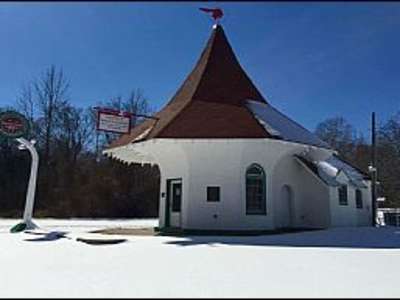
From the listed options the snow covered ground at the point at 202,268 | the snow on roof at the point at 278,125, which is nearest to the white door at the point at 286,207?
the snow on roof at the point at 278,125

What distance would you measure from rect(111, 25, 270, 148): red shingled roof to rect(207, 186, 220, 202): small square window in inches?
100

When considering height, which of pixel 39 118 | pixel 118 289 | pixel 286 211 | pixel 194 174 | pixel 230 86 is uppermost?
pixel 39 118

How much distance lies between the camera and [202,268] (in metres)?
9.26

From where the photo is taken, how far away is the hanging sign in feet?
57.7

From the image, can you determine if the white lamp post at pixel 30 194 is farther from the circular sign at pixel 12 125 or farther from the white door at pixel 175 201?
the white door at pixel 175 201

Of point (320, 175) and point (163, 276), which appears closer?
point (163, 276)

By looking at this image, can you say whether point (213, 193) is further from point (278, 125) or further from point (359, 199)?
point (359, 199)

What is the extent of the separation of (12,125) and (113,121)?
18.1ft

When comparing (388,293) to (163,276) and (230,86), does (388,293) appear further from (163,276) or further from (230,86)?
(230,86)

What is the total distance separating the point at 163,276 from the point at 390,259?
232 inches

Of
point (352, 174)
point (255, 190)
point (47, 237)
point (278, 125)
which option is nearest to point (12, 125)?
point (47, 237)

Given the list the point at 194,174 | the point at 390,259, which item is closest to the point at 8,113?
the point at 194,174

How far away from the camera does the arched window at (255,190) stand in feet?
61.5

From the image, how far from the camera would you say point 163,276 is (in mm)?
8320
